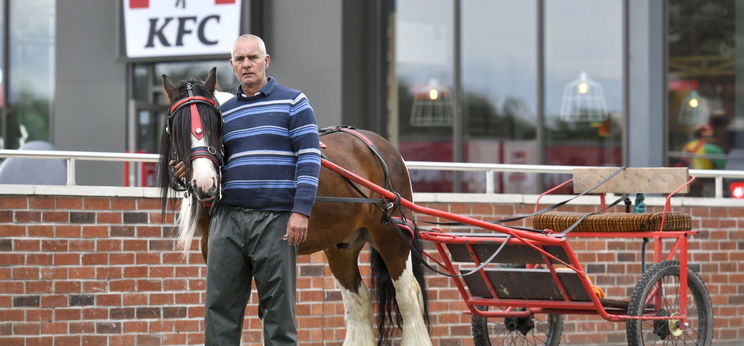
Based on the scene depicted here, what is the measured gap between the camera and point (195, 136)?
5.30 meters

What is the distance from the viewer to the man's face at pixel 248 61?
18.1ft

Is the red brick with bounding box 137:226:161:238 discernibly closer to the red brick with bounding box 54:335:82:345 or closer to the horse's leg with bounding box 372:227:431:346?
the red brick with bounding box 54:335:82:345

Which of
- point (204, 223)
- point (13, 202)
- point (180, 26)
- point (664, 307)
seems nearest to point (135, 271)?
point (13, 202)

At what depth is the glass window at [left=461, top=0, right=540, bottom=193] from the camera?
15.2 m

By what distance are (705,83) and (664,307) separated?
8.17m

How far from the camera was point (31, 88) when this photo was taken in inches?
687

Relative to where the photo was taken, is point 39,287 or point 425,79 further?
point 425,79

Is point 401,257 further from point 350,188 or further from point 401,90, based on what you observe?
point 401,90

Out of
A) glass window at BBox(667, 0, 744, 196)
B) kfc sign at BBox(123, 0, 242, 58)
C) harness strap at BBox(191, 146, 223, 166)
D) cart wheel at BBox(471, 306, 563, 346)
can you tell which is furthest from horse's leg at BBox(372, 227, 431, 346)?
glass window at BBox(667, 0, 744, 196)

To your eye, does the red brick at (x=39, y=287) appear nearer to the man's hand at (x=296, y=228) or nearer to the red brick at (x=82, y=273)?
the red brick at (x=82, y=273)

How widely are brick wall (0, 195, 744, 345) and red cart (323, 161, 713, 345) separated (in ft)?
5.06

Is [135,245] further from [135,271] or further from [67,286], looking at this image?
[67,286]

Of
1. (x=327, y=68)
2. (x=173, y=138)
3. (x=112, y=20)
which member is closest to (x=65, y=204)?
(x=173, y=138)

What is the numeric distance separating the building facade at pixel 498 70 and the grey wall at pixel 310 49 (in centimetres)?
2
